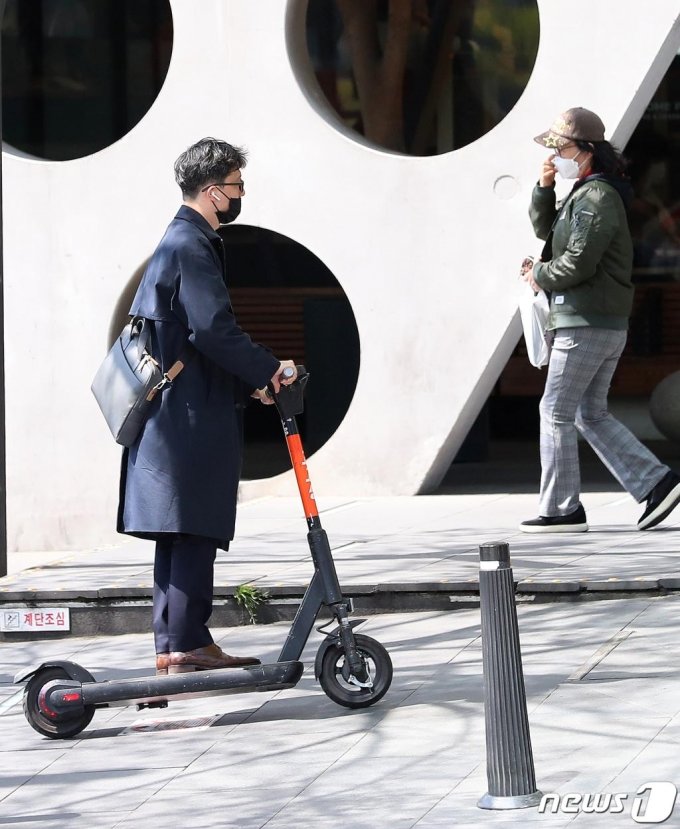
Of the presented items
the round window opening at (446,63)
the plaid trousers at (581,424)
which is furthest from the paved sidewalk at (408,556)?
the round window opening at (446,63)

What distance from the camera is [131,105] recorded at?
19.3 metres

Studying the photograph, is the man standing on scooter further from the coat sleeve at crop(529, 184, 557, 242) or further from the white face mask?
the coat sleeve at crop(529, 184, 557, 242)

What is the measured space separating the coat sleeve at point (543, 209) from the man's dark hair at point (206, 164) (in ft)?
10.4

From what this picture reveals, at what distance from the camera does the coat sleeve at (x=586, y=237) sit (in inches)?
313

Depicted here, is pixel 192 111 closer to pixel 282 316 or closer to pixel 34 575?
pixel 34 575

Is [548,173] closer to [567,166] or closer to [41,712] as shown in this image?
[567,166]

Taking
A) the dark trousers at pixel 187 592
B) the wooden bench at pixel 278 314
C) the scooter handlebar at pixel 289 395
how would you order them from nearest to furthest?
the scooter handlebar at pixel 289 395, the dark trousers at pixel 187 592, the wooden bench at pixel 278 314

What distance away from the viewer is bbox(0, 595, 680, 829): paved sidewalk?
4.43 meters

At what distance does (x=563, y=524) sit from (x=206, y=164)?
3510 mm

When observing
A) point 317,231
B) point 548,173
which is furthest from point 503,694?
point 317,231

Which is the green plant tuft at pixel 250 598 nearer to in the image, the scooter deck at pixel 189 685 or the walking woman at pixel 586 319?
the scooter deck at pixel 189 685

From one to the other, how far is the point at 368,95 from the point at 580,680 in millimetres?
10563

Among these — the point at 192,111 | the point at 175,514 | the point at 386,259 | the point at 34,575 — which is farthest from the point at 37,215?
the point at 175,514

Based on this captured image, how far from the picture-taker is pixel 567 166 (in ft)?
26.7
